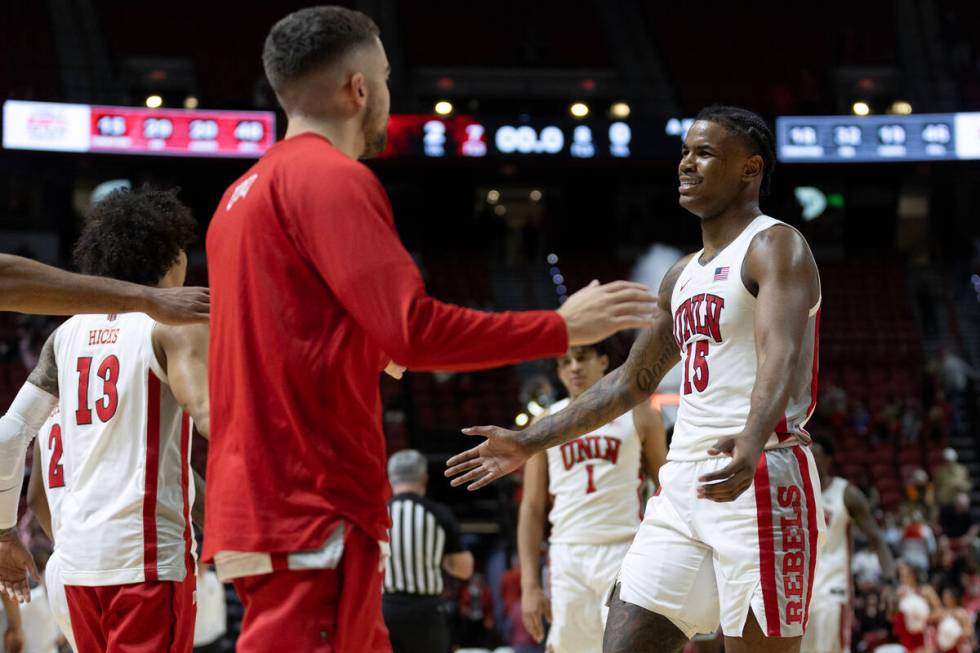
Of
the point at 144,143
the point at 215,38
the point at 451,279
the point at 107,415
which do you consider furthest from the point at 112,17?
the point at 107,415


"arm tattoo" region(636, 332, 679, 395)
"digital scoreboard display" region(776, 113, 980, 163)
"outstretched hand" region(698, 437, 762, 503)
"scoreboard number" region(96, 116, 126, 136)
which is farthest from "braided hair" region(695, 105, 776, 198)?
"digital scoreboard display" region(776, 113, 980, 163)

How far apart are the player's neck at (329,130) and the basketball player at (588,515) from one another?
368 centimetres

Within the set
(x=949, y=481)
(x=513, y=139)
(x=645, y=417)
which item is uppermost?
(x=513, y=139)

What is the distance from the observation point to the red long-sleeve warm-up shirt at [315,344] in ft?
8.54

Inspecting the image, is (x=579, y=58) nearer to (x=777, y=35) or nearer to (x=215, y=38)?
(x=777, y=35)

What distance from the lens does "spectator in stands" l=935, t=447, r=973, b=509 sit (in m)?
17.3

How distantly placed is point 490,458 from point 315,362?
1205 millimetres

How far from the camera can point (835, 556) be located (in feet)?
28.5

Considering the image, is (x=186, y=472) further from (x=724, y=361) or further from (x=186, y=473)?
(x=724, y=361)

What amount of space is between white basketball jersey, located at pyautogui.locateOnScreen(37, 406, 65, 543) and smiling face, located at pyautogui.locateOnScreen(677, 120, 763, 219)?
2.34 m

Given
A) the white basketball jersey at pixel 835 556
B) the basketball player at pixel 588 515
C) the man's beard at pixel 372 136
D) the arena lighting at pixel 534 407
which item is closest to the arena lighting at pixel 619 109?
the arena lighting at pixel 534 407

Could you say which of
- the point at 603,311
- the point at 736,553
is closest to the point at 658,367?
the point at 736,553

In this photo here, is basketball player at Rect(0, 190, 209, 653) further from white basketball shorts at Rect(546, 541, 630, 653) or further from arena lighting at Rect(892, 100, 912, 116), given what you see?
arena lighting at Rect(892, 100, 912, 116)

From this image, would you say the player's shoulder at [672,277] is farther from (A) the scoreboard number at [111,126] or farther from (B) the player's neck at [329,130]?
(A) the scoreboard number at [111,126]
